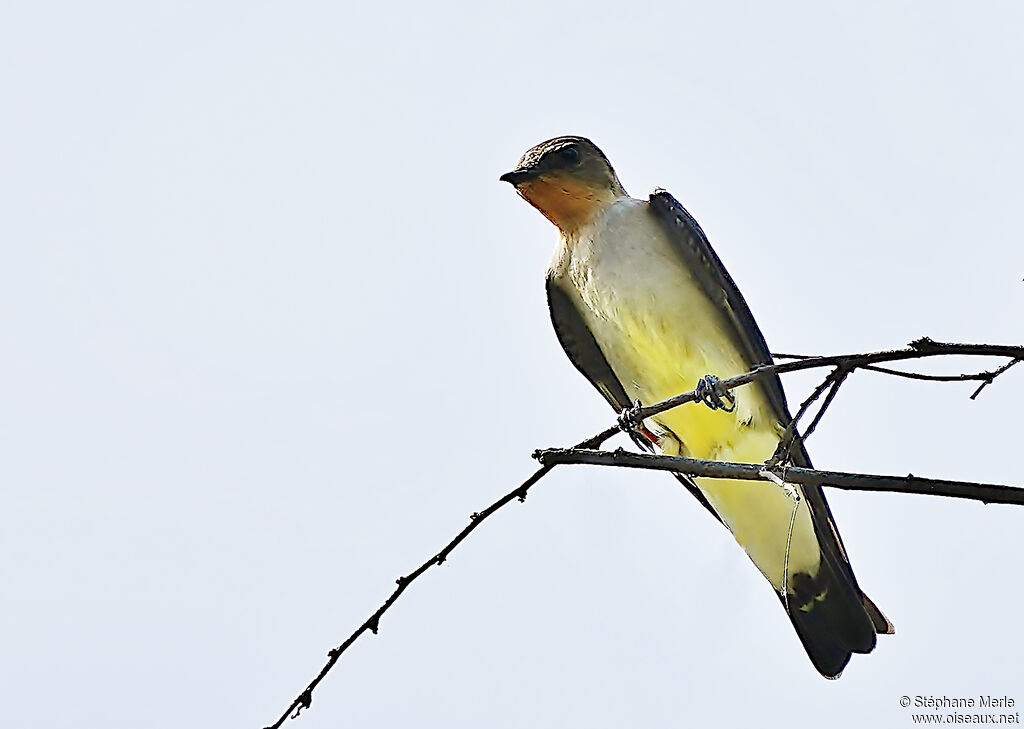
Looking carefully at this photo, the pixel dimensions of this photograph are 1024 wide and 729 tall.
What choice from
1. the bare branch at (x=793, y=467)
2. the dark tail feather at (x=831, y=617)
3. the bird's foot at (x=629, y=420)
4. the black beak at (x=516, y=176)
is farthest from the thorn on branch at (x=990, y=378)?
the black beak at (x=516, y=176)

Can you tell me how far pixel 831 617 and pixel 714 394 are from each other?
5.65ft

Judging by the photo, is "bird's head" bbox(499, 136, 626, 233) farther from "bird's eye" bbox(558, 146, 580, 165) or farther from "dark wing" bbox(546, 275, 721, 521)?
"dark wing" bbox(546, 275, 721, 521)

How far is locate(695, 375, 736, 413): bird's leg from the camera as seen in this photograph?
3.07 m

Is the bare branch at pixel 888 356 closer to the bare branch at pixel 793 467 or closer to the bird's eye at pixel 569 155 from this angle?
the bare branch at pixel 793 467

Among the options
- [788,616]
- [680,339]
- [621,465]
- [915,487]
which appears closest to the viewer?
[915,487]

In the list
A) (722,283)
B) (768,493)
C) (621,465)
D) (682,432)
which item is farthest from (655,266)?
(621,465)

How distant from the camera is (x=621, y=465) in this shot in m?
3.04

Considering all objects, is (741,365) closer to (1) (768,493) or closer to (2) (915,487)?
(1) (768,493)

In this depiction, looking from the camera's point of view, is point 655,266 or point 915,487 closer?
point 915,487

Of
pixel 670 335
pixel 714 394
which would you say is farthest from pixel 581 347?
pixel 714 394

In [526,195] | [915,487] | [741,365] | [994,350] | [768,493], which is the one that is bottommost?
[915,487]

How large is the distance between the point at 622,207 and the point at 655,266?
31cm

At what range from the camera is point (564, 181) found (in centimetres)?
511

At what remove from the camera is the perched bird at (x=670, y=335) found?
4961 mm
